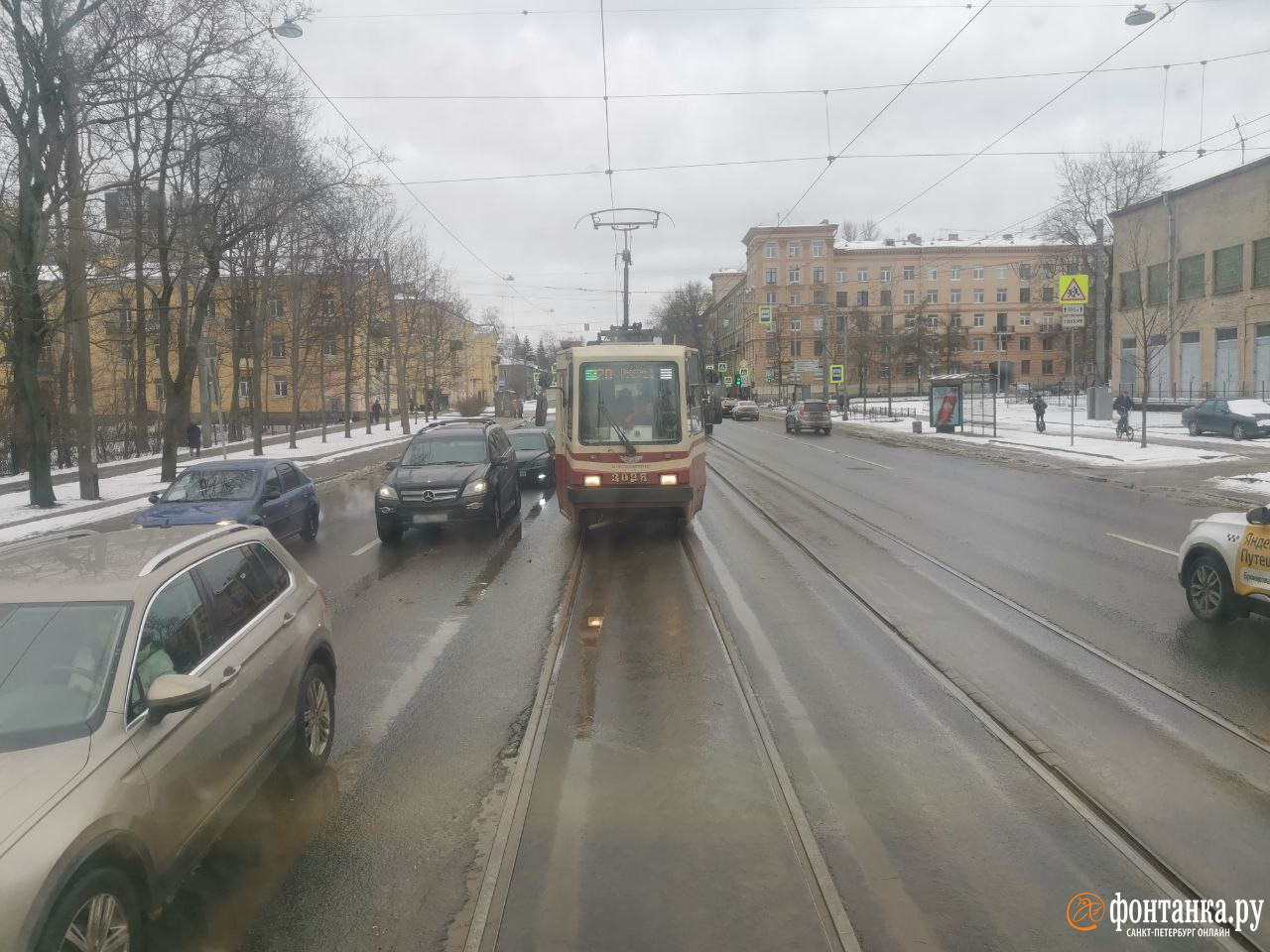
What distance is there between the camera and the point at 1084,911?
12.6 ft

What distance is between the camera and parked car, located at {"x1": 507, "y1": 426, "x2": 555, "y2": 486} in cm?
2186

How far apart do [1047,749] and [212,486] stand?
→ 11616 mm

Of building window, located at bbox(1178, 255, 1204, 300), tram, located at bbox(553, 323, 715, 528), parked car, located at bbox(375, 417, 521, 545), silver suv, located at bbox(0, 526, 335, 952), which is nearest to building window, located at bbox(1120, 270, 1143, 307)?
building window, located at bbox(1178, 255, 1204, 300)

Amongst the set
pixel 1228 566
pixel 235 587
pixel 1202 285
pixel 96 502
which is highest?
pixel 1202 285

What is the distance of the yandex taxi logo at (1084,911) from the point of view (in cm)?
374

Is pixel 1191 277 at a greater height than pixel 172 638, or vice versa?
pixel 1191 277

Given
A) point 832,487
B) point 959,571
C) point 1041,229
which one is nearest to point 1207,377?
point 1041,229

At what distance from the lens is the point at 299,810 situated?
482cm

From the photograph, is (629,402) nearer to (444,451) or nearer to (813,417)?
(444,451)

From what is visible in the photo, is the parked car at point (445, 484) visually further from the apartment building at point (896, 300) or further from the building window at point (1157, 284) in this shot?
the apartment building at point (896, 300)

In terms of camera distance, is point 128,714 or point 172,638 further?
point 172,638

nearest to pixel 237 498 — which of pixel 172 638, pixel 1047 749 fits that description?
pixel 172 638

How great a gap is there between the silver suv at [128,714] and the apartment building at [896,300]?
85089 millimetres

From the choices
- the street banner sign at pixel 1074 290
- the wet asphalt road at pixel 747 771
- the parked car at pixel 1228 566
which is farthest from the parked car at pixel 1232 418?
the parked car at pixel 1228 566
